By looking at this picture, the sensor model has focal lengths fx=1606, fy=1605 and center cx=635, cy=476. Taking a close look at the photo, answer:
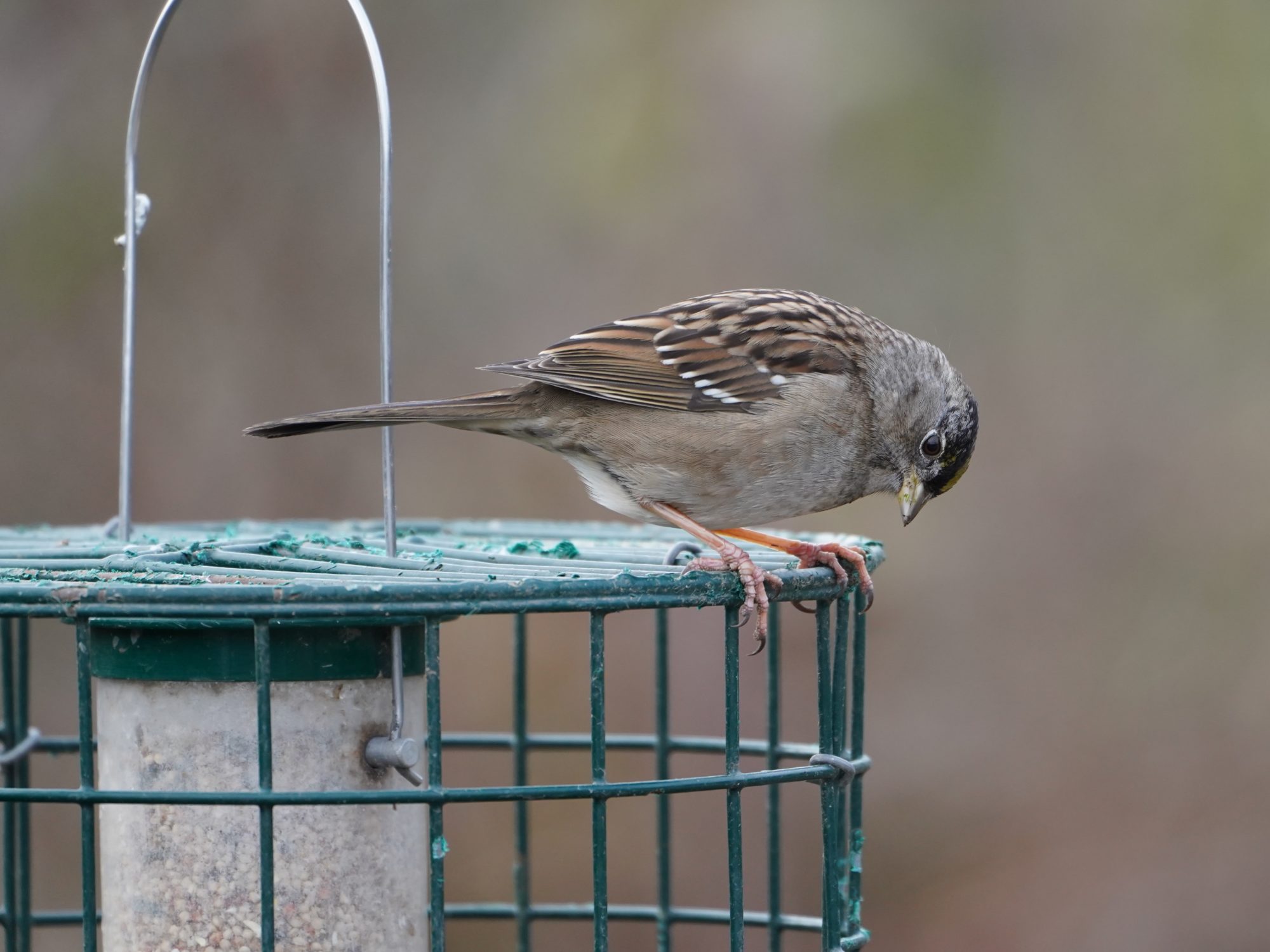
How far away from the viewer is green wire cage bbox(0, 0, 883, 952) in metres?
2.73

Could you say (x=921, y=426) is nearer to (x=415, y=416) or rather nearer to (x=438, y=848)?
(x=415, y=416)

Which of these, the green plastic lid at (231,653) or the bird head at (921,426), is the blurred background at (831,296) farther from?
the green plastic lid at (231,653)

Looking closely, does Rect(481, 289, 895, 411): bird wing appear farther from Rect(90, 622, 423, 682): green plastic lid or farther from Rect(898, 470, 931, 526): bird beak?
Rect(90, 622, 423, 682): green plastic lid

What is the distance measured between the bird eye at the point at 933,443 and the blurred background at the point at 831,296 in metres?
2.66

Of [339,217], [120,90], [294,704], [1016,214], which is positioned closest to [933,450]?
[294,704]

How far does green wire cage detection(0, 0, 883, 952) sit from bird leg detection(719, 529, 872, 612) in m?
0.09

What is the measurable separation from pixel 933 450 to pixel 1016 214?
3.28m

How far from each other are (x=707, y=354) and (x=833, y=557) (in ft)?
2.86

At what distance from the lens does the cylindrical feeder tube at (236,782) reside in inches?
123

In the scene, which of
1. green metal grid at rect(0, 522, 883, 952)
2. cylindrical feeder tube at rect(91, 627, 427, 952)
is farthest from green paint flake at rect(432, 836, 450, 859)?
cylindrical feeder tube at rect(91, 627, 427, 952)

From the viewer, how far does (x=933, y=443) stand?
457 centimetres

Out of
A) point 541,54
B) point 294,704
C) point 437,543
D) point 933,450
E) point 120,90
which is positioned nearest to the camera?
point 294,704

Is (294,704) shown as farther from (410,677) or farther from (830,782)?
(830,782)

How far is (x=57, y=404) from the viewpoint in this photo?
23.8 feet
